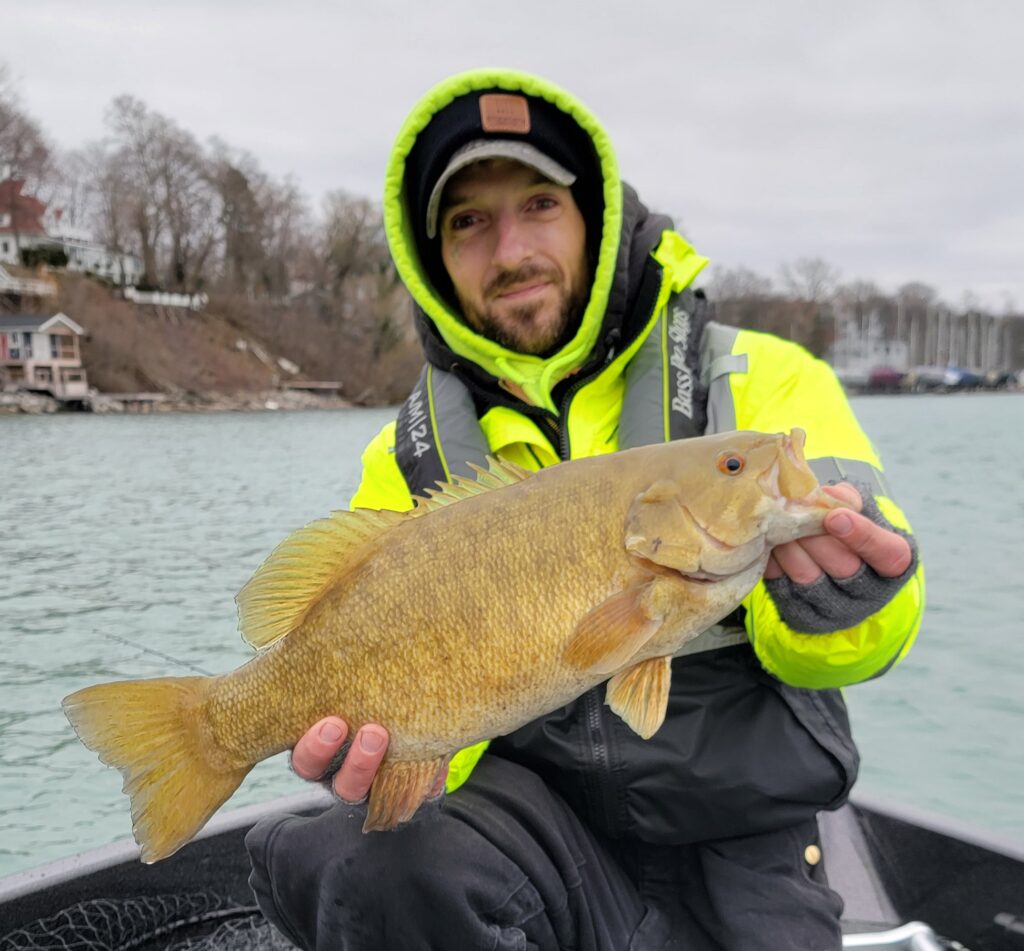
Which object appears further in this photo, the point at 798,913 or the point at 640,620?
the point at 798,913

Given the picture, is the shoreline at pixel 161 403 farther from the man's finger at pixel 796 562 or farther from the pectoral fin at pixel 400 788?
the man's finger at pixel 796 562

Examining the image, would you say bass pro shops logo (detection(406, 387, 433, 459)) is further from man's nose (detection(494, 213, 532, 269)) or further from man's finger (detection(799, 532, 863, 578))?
man's finger (detection(799, 532, 863, 578))

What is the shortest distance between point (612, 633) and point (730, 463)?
16.9 inches

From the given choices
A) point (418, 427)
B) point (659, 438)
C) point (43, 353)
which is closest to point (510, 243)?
point (418, 427)

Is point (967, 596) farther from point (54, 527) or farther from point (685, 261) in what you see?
point (54, 527)

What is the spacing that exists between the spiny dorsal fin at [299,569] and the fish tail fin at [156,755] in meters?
0.18

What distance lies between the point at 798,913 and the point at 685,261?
6.65ft

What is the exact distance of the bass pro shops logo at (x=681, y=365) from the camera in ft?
9.78

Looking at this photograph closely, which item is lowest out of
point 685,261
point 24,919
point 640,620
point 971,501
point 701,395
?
point 971,501

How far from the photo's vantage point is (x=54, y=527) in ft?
50.2

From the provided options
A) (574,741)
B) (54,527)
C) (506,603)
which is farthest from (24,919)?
(54,527)

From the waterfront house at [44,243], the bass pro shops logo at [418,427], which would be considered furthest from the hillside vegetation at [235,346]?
the bass pro shops logo at [418,427]

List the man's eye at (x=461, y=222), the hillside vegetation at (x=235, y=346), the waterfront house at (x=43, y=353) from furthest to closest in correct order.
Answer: the hillside vegetation at (x=235, y=346)
the waterfront house at (x=43, y=353)
the man's eye at (x=461, y=222)

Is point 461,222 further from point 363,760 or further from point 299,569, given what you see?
point 363,760
